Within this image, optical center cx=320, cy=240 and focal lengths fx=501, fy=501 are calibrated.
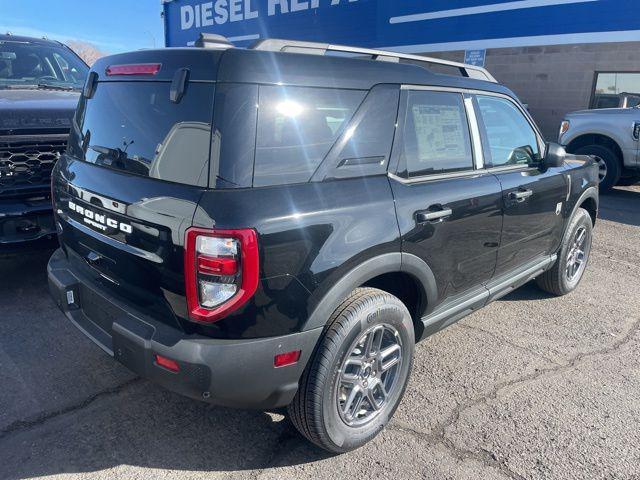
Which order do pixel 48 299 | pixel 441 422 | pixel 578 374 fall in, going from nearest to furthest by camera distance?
pixel 441 422 → pixel 578 374 → pixel 48 299

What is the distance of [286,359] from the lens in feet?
7.00

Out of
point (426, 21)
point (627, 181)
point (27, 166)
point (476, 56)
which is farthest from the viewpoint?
point (426, 21)

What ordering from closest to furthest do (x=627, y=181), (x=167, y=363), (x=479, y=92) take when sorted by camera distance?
(x=167, y=363)
(x=479, y=92)
(x=627, y=181)

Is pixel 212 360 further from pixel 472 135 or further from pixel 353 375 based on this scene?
pixel 472 135

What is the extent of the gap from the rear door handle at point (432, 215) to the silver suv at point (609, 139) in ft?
24.2

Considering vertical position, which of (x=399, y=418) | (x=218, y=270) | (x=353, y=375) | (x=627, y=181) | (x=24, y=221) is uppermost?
(x=218, y=270)

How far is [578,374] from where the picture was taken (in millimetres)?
3256

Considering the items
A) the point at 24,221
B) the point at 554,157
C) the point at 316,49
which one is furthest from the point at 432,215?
the point at 24,221

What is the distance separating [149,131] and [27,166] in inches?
90.1

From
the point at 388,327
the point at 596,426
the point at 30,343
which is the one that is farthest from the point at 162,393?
the point at 596,426

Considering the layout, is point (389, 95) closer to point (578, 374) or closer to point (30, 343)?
point (578, 374)

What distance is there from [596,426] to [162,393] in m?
2.44

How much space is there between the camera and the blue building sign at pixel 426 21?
11117mm

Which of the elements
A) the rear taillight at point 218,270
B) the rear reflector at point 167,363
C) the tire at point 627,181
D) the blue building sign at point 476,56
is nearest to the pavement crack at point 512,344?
the rear taillight at point 218,270
